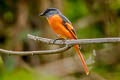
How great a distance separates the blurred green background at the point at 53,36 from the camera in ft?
17.3

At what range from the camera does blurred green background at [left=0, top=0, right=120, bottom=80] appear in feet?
17.3

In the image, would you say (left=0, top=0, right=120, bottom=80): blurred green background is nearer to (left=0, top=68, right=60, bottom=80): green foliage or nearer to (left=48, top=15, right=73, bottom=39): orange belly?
(left=0, top=68, right=60, bottom=80): green foliage

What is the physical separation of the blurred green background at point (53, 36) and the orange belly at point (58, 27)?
146 cm

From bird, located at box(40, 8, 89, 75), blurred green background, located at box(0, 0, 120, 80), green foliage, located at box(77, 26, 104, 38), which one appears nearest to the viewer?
bird, located at box(40, 8, 89, 75)

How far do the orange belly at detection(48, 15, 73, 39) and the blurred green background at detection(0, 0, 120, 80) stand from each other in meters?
1.46

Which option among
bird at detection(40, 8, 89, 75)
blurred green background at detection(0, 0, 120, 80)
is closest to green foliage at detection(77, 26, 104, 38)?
blurred green background at detection(0, 0, 120, 80)

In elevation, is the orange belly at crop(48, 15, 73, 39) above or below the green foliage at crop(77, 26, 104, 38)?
above

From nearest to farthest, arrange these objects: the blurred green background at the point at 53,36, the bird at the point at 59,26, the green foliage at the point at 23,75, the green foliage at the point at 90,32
→ the bird at the point at 59,26, the green foliage at the point at 23,75, the blurred green background at the point at 53,36, the green foliage at the point at 90,32

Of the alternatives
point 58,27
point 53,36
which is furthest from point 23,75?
point 58,27

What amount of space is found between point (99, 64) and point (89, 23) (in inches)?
35.4

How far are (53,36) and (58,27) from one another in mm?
2462

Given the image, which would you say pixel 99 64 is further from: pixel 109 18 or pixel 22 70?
pixel 22 70

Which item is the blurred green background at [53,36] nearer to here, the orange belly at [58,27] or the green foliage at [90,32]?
the green foliage at [90,32]

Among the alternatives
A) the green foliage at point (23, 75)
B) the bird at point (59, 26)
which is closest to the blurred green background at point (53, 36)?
the green foliage at point (23, 75)
